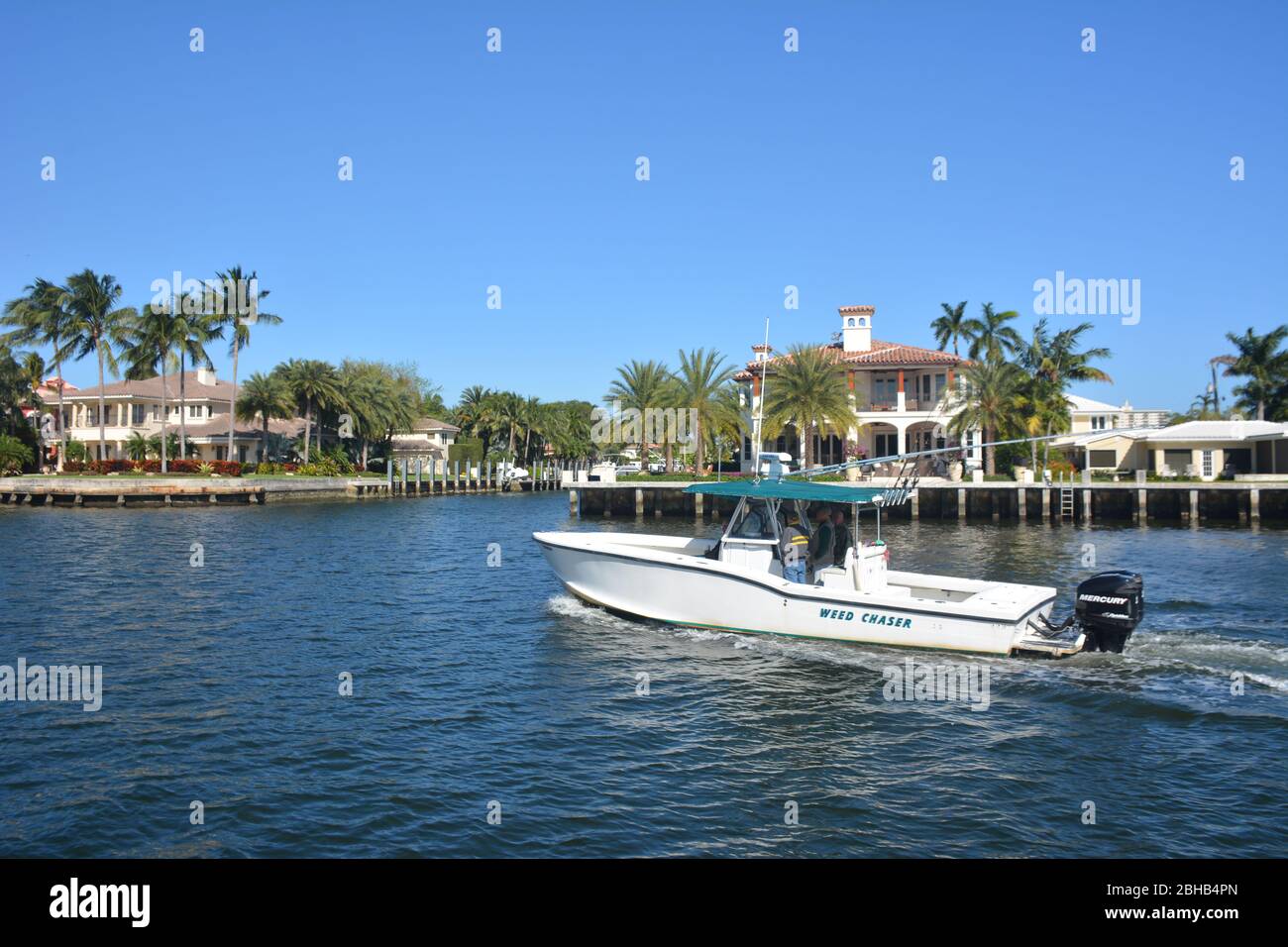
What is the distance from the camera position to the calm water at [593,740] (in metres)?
9.34

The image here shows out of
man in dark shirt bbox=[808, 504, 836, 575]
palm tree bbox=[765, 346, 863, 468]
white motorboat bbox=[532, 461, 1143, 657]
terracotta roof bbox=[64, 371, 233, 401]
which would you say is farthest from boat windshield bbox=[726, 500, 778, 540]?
terracotta roof bbox=[64, 371, 233, 401]

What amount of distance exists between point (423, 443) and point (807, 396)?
5077 centimetres

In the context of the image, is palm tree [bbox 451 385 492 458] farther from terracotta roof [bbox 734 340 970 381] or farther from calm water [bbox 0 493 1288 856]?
calm water [bbox 0 493 1288 856]

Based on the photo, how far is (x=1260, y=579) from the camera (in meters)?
24.7

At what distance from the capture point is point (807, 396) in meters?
55.2

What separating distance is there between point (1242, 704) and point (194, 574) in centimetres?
2498

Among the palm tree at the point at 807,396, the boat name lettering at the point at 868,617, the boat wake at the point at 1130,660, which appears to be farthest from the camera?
the palm tree at the point at 807,396

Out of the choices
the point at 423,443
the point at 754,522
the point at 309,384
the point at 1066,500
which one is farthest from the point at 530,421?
the point at 754,522

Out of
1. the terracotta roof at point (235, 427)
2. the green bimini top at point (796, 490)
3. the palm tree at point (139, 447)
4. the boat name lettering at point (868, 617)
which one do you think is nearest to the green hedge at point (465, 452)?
the terracotta roof at point (235, 427)

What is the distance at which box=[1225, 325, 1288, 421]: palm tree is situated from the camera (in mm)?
66688

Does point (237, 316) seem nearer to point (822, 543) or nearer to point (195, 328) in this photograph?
point (195, 328)

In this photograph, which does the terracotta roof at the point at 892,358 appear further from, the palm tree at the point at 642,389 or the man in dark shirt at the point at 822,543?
the man in dark shirt at the point at 822,543

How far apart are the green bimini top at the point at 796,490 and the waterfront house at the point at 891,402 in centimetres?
4148
